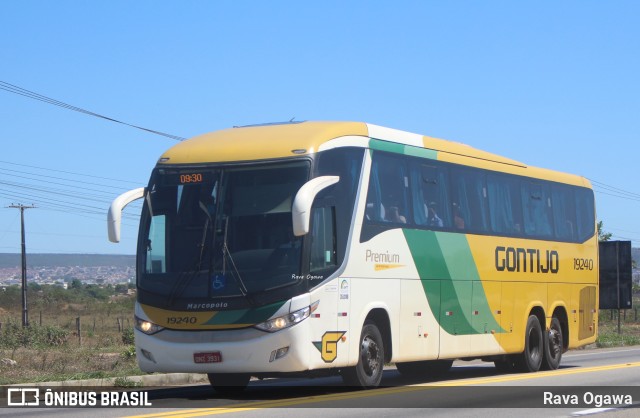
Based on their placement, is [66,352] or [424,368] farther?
[66,352]

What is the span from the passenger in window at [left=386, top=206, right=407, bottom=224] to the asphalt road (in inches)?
103

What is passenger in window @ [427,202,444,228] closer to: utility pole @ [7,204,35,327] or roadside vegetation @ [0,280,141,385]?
roadside vegetation @ [0,280,141,385]

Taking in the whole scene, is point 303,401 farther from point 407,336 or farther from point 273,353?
point 407,336

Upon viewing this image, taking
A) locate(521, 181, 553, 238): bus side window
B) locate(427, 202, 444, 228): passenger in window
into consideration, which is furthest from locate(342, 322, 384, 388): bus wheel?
locate(521, 181, 553, 238): bus side window

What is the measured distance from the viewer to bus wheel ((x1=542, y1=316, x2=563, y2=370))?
77.2 ft

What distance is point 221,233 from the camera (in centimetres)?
Answer: 1586

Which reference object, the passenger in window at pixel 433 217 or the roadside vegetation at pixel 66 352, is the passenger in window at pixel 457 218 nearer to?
the passenger in window at pixel 433 217

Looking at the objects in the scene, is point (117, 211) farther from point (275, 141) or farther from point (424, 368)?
point (424, 368)

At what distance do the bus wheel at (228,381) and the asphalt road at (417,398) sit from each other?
9.4 inches

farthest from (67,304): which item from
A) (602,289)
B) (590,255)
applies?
(590,255)

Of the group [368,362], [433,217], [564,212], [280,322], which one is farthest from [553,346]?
[280,322]

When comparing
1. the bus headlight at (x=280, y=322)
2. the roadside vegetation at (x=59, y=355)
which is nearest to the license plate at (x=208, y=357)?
the bus headlight at (x=280, y=322)

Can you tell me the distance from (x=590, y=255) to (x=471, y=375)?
5687mm

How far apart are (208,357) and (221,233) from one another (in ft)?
5.59
